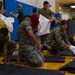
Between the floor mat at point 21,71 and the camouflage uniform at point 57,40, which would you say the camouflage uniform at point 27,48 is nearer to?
the floor mat at point 21,71

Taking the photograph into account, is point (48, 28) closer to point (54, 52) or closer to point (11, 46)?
point (54, 52)

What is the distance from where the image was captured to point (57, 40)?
223 inches

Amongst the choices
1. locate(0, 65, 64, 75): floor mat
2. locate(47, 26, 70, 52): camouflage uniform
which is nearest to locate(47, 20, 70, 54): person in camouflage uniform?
locate(47, 26, 70, 52): camouflage uniform

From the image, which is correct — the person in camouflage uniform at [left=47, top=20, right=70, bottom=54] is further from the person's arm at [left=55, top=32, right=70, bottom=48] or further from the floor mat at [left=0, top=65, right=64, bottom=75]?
the floor mat at [left=0, top=65, right=64, bottom=75]

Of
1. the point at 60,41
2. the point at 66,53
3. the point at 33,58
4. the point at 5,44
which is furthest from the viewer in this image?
the point at 66,53

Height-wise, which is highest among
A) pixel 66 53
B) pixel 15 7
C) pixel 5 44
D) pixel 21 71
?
pixel 15 7

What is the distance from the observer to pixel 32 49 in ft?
15.3

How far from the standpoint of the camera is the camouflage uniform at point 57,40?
5649 mm

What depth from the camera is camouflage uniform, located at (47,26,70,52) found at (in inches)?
222

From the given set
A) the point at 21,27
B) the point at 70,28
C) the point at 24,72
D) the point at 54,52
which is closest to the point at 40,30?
the point at 70,28

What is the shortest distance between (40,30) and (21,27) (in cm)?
269

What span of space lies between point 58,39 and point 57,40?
45 mm

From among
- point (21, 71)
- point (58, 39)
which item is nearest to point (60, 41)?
point (58, 39)

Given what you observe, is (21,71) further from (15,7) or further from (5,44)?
(15,7)
